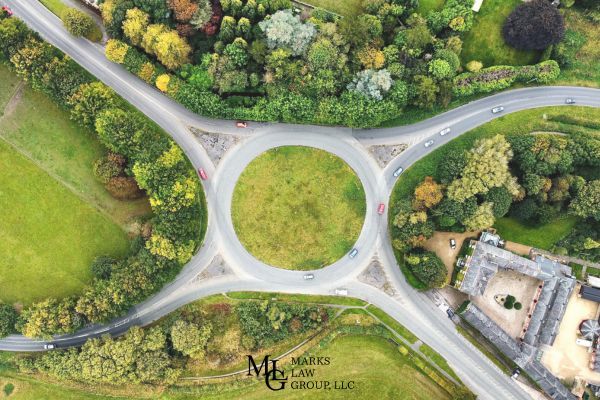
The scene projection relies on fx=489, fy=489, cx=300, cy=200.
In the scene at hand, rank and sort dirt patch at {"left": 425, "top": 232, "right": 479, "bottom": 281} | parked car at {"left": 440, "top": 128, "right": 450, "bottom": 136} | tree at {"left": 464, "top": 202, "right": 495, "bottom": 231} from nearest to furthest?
tree at {"left": 464, "top": 202, "right": 495, "bottom": 231} < dirt patch at {"left": 425, "top": 232, "right": 479, "bottom": 281} < parked car at {"left": 440, "top": 128, "right": 450, "bottom": 136}

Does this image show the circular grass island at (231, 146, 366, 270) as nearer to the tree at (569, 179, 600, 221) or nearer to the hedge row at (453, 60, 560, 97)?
the hedge row at (453, 60, 560, 97)

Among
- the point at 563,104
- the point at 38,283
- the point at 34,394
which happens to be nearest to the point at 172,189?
the point at 38,283

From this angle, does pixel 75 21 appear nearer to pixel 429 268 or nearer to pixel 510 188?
pixel 429 268

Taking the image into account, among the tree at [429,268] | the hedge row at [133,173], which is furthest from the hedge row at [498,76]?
the hedge row at [133,173]

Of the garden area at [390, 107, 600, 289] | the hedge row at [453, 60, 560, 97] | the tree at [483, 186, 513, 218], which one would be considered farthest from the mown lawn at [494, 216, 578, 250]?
the hedge row at [453, 60, 560, 97]

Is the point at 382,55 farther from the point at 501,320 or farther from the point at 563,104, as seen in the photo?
the point at 501,320

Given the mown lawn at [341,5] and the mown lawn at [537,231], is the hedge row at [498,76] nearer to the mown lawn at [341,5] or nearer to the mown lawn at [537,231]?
the mown lawn at [341,5]
